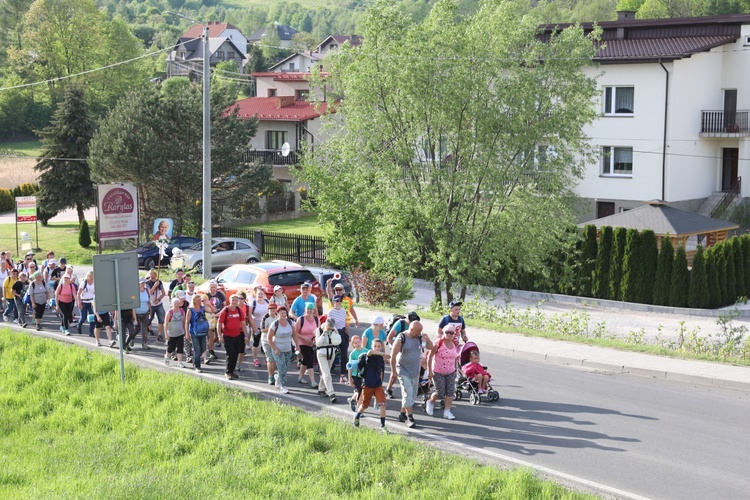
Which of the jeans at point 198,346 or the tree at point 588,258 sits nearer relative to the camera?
the jeans at point 198,346

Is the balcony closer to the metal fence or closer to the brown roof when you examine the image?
the brown roof

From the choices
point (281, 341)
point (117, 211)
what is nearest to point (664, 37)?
point (117, 211)

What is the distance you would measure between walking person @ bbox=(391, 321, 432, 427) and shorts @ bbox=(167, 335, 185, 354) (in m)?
5.88

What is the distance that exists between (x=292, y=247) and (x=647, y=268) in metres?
15.8

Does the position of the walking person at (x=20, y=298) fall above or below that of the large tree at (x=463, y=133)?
below

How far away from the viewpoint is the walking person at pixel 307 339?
15.7 meters

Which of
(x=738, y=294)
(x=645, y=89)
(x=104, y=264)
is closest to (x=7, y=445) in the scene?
(x=104, y=264)

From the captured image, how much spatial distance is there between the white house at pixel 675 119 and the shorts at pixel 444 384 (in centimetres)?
2617

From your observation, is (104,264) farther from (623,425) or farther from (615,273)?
(615,273)

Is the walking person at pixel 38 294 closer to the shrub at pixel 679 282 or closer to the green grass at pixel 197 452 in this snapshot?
the green grass at pixel 197 452

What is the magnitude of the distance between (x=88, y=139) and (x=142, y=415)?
135 ft

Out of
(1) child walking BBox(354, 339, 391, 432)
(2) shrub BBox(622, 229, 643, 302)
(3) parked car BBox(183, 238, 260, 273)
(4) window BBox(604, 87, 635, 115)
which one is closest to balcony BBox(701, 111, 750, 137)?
(4) window BBox(604, 87, 635, 115)

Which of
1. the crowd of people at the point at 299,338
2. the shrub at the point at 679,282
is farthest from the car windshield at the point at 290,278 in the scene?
the shrub at the point at 679,282

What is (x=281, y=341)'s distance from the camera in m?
15.5
